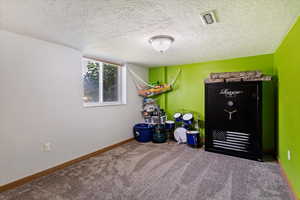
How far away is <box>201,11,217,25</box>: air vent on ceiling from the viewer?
5.42ft

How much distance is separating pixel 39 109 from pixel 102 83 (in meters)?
1.48

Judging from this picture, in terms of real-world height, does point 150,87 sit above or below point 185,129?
above

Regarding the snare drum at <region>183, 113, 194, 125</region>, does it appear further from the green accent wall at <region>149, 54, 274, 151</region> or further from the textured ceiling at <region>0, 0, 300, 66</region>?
the textured ceiling at <region>0, 0, 300, 66</region>

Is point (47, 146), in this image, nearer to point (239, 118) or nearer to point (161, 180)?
point (161, 180)

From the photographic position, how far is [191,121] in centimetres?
387

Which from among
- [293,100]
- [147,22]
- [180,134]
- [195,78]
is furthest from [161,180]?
[195,78]

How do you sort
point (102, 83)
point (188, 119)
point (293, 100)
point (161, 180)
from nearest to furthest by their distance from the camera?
point (293, 100)
point (161, 180)
point (102, 83)
point (188, 119)

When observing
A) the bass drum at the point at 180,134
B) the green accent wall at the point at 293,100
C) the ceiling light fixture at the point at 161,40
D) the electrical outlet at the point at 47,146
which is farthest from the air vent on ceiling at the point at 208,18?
the electrical outlet at the point at 47,146

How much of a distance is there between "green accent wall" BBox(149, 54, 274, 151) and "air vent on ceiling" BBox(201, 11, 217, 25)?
6.98 ft

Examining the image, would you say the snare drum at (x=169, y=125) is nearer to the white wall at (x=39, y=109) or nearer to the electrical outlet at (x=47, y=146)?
the white wall at (x=39, y=109)

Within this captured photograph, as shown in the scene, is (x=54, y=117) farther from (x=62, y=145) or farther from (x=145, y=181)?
(x=145, y=181)

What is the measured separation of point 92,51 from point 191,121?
2766 millimetres

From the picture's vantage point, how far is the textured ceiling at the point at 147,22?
1496mm

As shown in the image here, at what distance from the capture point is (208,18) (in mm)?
1747
